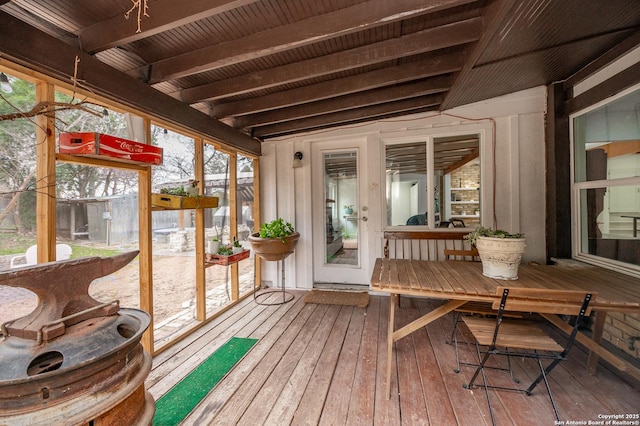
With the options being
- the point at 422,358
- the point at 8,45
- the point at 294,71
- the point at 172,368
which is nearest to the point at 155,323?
the point at 172,368

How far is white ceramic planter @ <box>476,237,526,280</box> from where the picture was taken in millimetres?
1857

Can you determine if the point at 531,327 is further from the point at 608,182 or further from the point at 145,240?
the point at 145,240

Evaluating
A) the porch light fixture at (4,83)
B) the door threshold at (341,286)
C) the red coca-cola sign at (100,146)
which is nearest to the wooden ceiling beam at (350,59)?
the red coca-cola sign at (100,146)

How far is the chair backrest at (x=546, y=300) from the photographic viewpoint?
56.6 inches

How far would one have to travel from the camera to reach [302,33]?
1.74m

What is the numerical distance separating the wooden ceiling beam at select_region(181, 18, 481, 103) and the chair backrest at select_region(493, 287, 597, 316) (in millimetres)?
1870

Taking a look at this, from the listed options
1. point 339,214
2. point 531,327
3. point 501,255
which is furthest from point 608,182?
point 339,214

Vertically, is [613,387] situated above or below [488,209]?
below

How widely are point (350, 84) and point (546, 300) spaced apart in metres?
2.40

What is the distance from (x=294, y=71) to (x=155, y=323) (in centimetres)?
278

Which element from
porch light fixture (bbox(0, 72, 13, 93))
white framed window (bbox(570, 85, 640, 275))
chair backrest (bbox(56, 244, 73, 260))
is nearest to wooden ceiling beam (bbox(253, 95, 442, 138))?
white framed window (bbox(570, 85, 640, 275))

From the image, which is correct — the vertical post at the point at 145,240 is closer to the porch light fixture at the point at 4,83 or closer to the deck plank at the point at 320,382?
the porch light fixture at the point at 4,83

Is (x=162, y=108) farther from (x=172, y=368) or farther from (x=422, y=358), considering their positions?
(x=422, y=358)

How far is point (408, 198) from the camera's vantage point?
370cm
